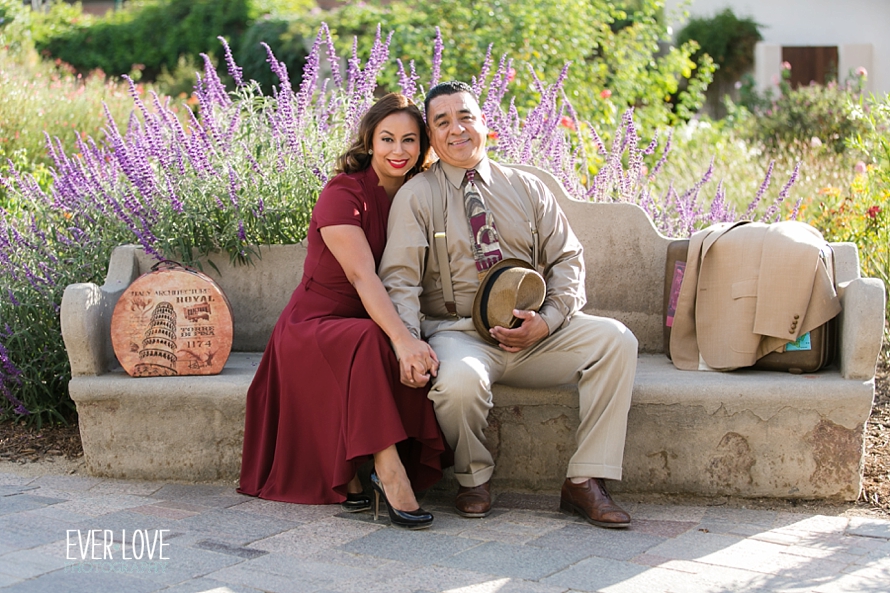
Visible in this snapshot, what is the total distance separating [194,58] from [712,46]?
9.43 metres

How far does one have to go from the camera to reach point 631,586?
2.78 m

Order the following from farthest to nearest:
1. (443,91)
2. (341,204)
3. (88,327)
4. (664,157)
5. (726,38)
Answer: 1. (726,38)
2. (664,157)
3. (88,327)
4. (443,91)
5. (341,204)

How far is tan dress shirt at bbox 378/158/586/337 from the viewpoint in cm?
363

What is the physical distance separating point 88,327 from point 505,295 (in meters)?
1.70

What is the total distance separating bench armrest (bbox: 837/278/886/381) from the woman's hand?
1.52 meters

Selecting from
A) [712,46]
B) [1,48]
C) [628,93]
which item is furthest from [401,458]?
[712,46]

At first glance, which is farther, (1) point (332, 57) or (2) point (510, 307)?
(1) point (332, 57)

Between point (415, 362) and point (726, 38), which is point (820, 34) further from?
point (415, 362)

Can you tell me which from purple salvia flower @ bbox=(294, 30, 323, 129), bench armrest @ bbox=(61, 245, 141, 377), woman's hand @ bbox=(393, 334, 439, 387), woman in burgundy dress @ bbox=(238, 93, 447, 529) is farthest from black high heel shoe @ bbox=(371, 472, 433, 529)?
purple salvia flower @ bbox=(294, 30, 323, 129)

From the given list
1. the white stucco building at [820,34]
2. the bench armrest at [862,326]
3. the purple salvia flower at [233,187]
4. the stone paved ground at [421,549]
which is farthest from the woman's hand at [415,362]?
the white stucco building at [820,34]

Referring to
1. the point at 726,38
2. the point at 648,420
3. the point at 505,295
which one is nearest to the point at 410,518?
the point at 505,295

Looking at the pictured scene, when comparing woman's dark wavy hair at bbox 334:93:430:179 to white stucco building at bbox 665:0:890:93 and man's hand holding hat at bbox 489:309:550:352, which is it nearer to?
man's hand holding hat at bbox 489:309:550:352

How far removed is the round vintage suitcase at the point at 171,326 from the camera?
3941 mm

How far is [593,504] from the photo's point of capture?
3.36m
